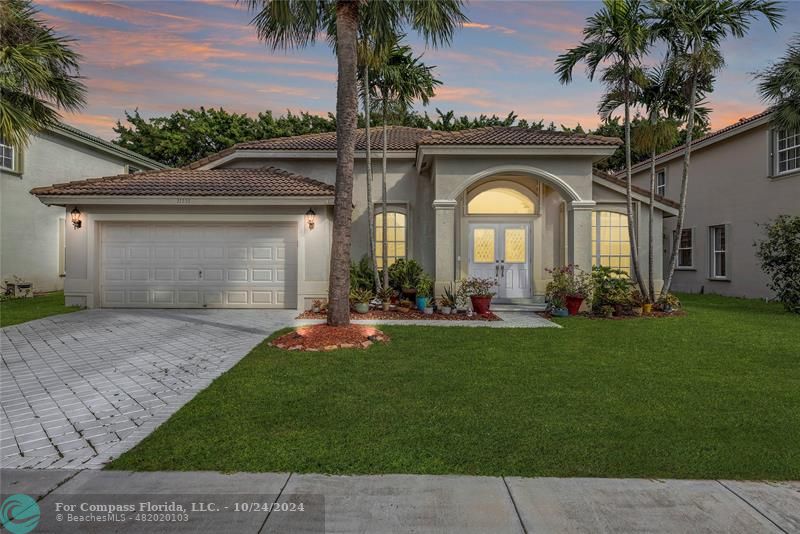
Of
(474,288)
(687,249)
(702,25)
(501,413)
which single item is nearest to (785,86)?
(702,25)

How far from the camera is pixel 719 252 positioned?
16.4m

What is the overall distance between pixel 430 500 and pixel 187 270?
1096cm

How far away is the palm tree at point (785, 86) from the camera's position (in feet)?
36.3

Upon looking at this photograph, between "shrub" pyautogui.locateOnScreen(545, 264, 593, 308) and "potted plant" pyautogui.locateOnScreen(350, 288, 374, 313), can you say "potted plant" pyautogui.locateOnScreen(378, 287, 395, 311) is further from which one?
"shrub" pyautogui.locateOnScreen(545, 264, 593, 308)

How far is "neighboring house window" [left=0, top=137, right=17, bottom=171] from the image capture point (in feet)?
46.4

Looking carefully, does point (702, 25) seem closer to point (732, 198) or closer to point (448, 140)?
point (448, 140)

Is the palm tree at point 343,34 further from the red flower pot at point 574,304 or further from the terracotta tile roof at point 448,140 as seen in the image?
the red flower pot at point 574,304

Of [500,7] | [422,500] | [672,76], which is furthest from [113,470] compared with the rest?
[672,76]

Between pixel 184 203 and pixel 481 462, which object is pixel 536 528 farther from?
pixel 184 203

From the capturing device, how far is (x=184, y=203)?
444 inches

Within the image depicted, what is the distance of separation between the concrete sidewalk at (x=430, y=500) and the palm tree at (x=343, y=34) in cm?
482

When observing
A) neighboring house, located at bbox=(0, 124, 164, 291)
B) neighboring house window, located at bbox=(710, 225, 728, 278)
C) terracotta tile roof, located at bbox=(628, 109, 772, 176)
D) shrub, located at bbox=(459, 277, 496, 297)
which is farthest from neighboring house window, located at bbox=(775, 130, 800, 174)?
neighboring house, located at bbox=(0, 124, 164, 291)

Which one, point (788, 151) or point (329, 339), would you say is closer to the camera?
point (329, 339)

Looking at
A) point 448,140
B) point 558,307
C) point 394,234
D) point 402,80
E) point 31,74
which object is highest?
point 402,80
